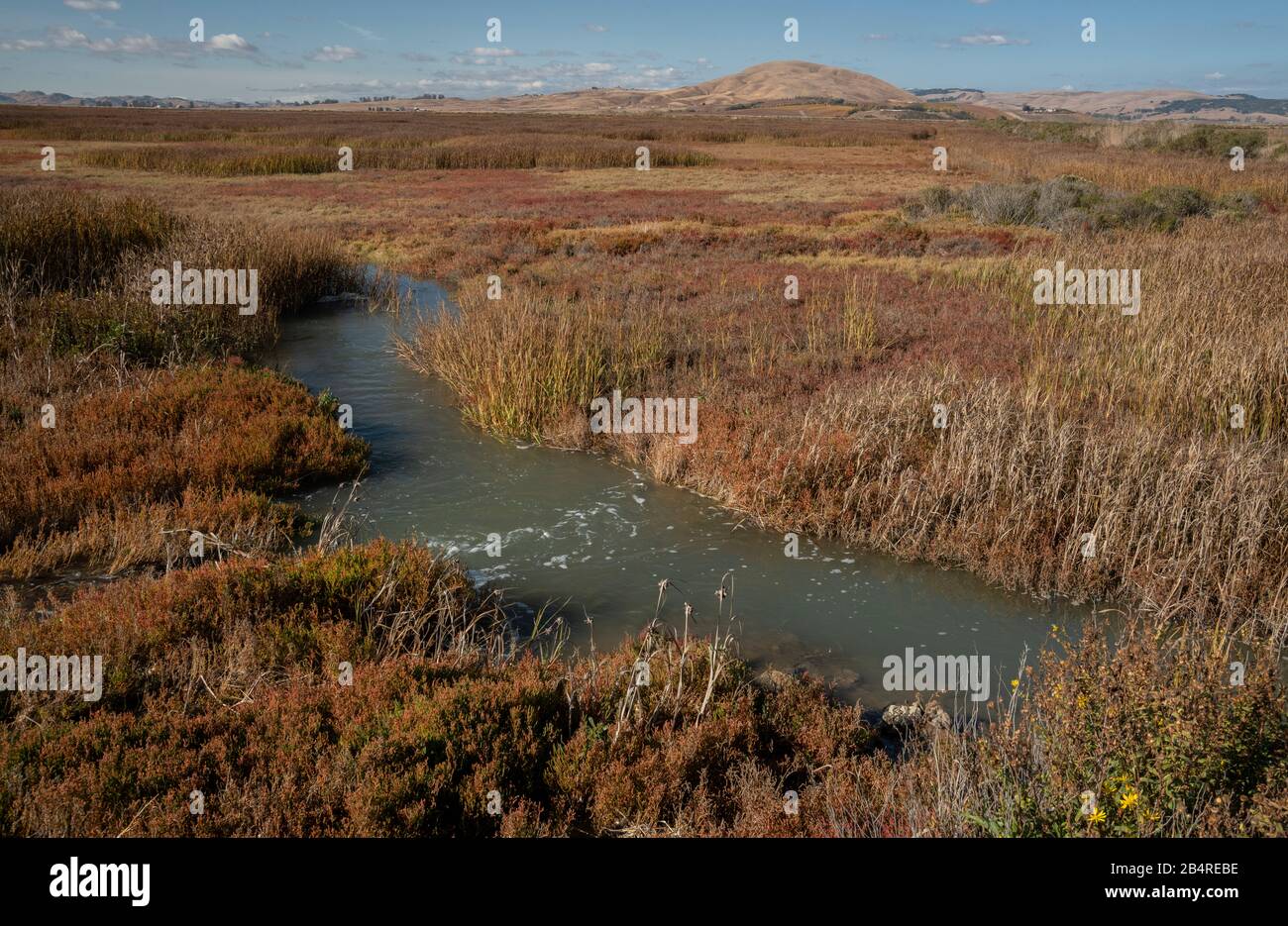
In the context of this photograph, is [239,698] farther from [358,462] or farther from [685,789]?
[358,462]

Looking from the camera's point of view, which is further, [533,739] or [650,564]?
[650,564]

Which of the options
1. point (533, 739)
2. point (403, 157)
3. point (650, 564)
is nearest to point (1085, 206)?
point (650, 564)

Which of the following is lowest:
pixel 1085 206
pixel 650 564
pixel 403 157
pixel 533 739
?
pixel 533 739

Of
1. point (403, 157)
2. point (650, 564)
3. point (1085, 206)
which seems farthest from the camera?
point (403, 157)

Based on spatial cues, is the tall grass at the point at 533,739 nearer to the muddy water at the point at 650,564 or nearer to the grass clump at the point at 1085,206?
the muddy water at the point at 650,564

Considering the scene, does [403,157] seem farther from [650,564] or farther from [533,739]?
[533,739]

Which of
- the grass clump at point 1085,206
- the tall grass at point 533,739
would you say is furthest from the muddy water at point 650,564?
the grass clump at point 1085,206

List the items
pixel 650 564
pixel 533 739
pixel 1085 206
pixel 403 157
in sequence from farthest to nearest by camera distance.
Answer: pixel 403 157 < pixel 1085 206 < pixel 650 564 < pixel 533 739

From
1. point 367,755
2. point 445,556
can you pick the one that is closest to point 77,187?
point 445,556
